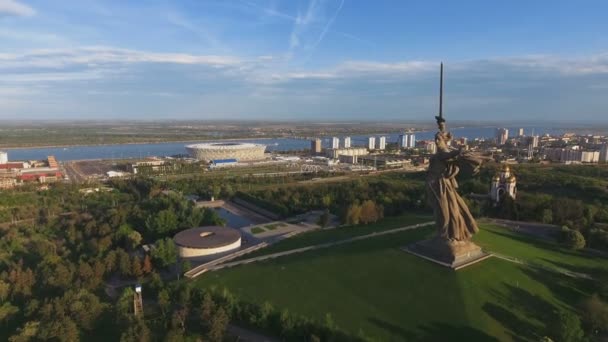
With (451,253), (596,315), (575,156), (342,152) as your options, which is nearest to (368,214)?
(451,253)

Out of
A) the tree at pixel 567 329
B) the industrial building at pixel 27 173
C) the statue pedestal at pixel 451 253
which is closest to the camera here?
the tree at pixel 567 329

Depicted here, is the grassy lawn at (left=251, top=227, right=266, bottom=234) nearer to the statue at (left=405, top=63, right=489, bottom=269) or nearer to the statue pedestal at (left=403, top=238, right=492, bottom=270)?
the statue pedestal at (left=403, top=238, right=492, bottom=270)

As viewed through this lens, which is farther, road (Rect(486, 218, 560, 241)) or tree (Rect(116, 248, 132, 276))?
road (Rect(486, 218, 560, 241))

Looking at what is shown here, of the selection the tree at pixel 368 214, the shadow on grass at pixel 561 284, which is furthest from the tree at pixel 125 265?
the shadow on grass at pixel 561 284

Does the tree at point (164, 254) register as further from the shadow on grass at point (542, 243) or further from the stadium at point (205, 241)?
the shadow on grass at point (542, 243)

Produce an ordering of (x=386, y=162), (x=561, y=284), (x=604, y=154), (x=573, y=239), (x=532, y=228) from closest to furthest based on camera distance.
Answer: (x=561, y=284) → (x=573, y=239) → (x=532, y=228) → (x=604, y=154) → (x=386, y=162)

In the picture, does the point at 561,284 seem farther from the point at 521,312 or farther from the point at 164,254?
the point at 164,254

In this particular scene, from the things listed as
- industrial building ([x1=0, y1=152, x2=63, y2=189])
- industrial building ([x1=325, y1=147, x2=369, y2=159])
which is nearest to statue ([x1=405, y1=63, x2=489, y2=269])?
industrial building ([x1=0, y1=152, x2=63, y2=189])
